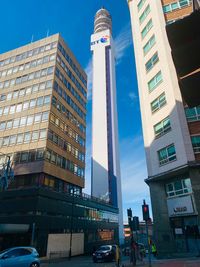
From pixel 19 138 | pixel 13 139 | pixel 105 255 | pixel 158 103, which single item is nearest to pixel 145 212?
pixel 105 255

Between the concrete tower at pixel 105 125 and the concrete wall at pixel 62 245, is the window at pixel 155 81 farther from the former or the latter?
the concrete tower at pixel 105 125

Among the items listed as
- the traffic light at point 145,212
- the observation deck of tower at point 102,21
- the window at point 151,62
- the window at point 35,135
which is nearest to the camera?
the traffic light at point 145,212

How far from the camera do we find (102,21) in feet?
369

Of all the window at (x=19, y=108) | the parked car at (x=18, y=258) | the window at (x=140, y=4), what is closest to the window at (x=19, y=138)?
the window at (x=19, y=108)

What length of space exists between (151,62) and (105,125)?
54.1m

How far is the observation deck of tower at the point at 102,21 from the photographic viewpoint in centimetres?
10981

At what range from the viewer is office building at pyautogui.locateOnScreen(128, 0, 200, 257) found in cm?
1977

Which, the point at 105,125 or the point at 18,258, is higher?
the point at 105,125

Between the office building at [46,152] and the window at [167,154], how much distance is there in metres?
16.6

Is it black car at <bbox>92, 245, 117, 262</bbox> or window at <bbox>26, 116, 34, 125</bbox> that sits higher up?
window at <bbox>26, 116, 34, 125</bbox>

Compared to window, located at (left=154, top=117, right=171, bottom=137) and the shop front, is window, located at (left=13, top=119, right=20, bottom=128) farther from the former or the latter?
the shop front

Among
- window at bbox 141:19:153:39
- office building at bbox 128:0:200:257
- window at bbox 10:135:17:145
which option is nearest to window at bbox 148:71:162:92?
office building at bbox 128:0:200:257

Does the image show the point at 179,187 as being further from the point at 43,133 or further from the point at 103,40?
the point at 103,40

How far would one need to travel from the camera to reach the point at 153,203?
22.4m
